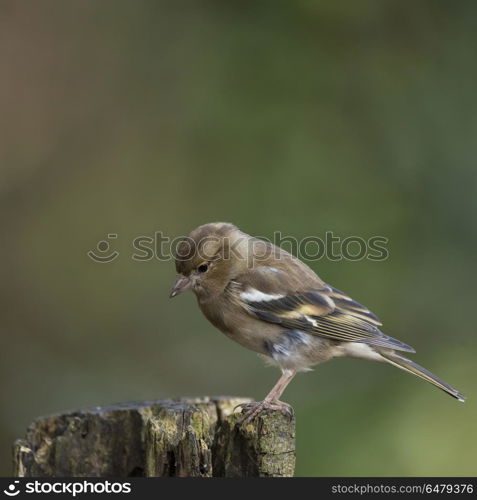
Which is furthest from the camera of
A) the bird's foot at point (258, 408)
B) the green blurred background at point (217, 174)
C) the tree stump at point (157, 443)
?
the green blurred background at point (217, 174)

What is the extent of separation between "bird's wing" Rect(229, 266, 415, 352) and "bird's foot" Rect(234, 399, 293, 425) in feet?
2.79

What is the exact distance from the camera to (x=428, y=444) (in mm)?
7379

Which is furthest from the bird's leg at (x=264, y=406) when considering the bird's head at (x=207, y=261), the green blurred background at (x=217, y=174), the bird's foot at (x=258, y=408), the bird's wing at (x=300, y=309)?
the green blurred background at (x=217, y=174)

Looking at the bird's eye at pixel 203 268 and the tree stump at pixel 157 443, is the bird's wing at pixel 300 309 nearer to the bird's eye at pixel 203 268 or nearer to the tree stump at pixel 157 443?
the bird's eye at pixel 203 268

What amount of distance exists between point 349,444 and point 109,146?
15.4ft

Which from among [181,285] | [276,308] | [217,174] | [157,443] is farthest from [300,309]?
[217,174]

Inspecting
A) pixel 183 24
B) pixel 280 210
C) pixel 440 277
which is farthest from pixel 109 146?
pixel 440 277

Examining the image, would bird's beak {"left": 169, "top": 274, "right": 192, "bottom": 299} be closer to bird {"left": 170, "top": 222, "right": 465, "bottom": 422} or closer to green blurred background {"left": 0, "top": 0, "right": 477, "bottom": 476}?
bird {"left": 170, "top": 222, "right": 465, "bottom": 422}

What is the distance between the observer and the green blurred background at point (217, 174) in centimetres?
814

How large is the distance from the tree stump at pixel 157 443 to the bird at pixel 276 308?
2.26ft

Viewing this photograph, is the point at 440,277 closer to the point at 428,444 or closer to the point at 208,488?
the point at 428,444

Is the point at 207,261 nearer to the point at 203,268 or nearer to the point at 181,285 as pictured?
the point at 203,268

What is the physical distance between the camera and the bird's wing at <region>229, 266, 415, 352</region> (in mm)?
5801

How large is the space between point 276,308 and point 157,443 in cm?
161
